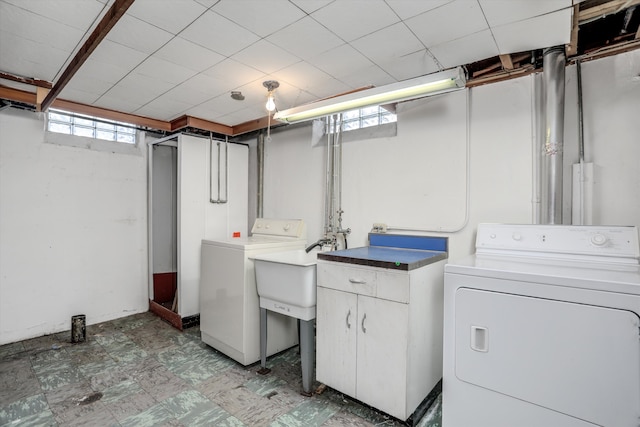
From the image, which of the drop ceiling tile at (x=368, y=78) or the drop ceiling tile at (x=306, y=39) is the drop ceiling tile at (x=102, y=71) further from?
the drop ceiling tile at (x=368, y=78)

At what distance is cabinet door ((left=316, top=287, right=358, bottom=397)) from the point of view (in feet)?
6.73

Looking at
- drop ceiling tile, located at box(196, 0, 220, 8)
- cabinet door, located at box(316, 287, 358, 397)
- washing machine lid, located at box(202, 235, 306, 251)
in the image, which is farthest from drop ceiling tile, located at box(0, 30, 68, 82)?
cabinet door, located at box(316, 287, 358, 397)

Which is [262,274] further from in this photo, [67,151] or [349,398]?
[67,151]

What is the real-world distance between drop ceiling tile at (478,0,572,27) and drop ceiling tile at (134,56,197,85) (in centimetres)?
195

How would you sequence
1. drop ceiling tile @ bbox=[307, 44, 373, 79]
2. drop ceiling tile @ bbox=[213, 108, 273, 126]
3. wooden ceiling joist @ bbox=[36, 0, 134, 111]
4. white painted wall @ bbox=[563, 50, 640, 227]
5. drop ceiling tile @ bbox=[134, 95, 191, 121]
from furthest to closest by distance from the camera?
drop ceiling tile @ bbox=[213, 108, 273, 126] < drop ceiling tile @ bbox=[134, 95, 191, 121] < drop ceiling tile @ bbox=[307, 44, 373, 79] < white painted wall @ bbox=[563, 50, 640, 227] < wooden ceiling joist @ bbox=[36, 0, 134, 111]

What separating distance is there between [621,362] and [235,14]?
2352 mm

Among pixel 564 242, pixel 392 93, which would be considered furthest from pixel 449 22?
pixel 564 242

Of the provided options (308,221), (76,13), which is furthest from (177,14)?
(308,221)

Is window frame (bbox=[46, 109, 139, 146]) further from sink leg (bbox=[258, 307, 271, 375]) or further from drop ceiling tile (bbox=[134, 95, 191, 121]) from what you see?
sink leg (bbox=[258, 307, 271, 375])

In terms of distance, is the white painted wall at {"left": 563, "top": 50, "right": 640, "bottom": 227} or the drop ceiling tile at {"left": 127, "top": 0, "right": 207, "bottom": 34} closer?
the drop ceiling tile at {"left": 127, "top": 0, "right": 207, "bottom": 34}

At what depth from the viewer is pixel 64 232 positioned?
334 centimetres

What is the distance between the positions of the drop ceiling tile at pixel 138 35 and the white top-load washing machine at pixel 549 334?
83.4 inches

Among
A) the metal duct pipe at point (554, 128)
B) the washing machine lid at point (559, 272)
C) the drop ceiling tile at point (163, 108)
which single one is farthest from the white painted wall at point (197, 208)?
the metal duct pipe at point (554, 128)

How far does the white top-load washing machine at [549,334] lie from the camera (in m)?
1.28
